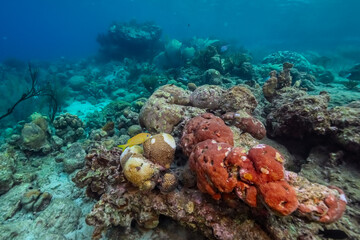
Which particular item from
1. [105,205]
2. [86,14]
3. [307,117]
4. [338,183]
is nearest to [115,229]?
[105,205]

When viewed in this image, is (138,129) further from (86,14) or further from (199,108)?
(86,14)

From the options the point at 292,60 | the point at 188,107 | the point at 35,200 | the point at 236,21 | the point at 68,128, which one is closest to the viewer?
the point at 35,200

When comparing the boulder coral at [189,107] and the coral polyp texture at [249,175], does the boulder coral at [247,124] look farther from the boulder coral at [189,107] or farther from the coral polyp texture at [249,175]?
the coral polyp texture at [249,175]

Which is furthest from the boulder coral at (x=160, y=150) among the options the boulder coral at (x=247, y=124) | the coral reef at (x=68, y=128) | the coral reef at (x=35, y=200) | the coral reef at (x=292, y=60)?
the coral reef at (x=292, y=60)

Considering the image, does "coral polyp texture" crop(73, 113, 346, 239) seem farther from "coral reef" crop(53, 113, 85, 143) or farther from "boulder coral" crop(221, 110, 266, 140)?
"coral reef" crop(53, 113, 85, 143)

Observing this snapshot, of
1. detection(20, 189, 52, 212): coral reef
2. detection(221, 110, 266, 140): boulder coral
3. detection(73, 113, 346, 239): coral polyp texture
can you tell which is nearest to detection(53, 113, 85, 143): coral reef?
detection(20, 189, 52, 212): coral reef

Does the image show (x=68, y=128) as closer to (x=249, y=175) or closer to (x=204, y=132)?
(x=204, y=132)

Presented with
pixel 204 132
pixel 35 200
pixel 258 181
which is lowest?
pixel 35 200

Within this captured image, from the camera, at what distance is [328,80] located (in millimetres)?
11742

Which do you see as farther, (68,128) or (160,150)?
(68,128)

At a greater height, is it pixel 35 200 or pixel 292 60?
pixel 292 60

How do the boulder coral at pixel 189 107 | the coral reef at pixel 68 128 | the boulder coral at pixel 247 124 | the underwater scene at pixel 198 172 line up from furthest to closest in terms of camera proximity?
the coral reef at pixel 68 128
the boulder coral at pixel 189 107
the boulder coral at pixel 247 124
the underwater scene at pixel 198 172

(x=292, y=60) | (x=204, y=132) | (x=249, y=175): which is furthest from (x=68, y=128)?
(x=292, y=60)

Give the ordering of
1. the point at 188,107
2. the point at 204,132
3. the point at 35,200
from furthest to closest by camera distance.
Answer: the point at 188,107
the point at 35,200
the point at 204,132
